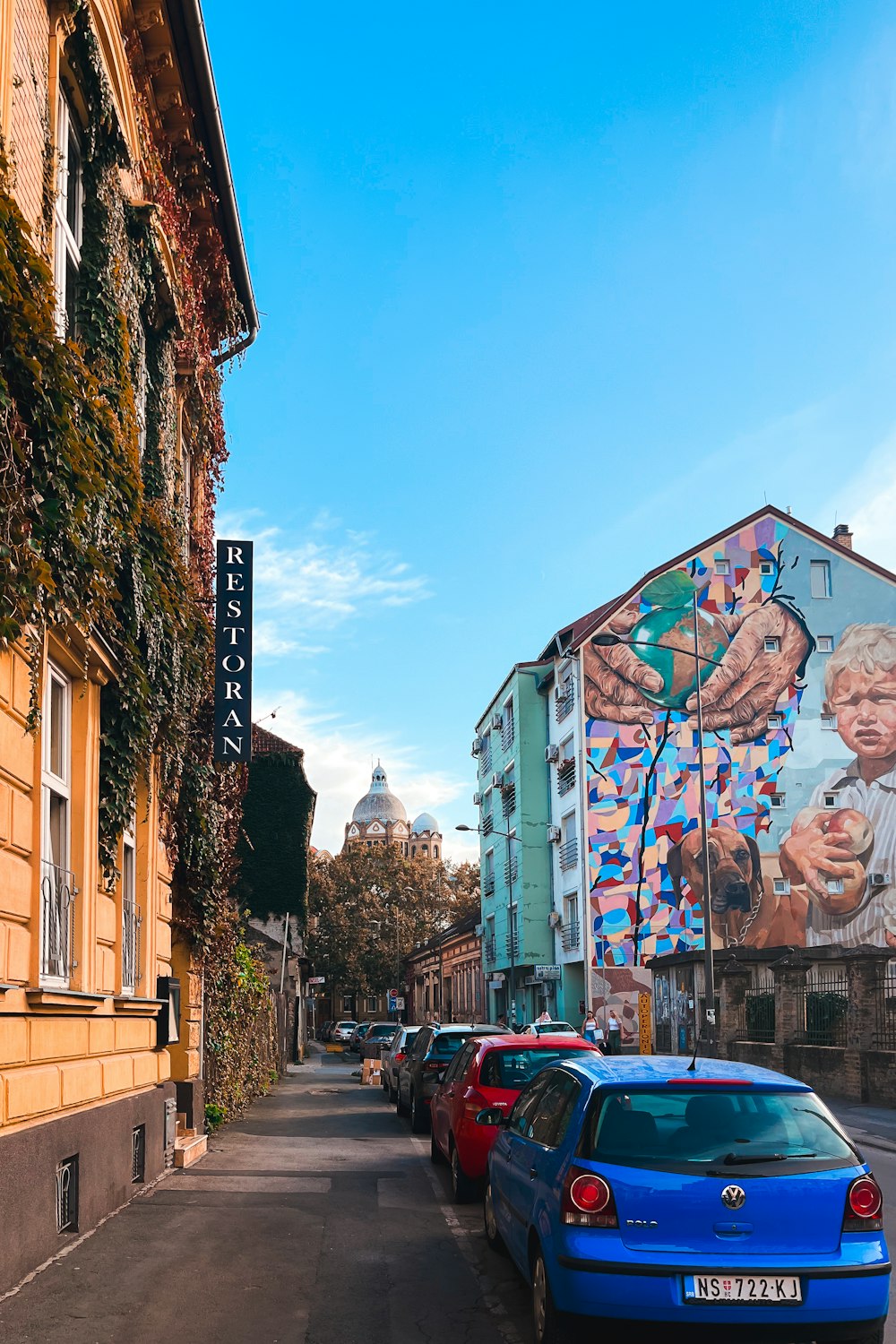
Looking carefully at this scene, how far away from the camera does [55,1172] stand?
8930 millimetres

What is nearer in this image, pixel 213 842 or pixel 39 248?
pixel 39 248

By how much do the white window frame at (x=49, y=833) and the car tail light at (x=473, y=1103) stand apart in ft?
13.0

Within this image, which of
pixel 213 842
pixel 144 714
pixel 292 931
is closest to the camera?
pixel 144 714

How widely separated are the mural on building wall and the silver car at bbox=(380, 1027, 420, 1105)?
20.4 metres

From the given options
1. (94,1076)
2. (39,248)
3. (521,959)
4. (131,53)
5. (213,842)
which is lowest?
(521,959)

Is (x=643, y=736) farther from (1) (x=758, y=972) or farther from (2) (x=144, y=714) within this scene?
(2) (x=144, y=714)

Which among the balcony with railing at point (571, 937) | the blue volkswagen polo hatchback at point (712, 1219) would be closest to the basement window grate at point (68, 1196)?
the blue volkswagen polo hatchback at point (712, 1219)

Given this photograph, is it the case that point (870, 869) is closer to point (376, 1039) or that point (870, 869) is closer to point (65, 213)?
point (376, 1039)

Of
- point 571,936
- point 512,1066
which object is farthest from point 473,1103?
point 571,936

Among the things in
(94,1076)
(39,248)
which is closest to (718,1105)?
(94,1076)

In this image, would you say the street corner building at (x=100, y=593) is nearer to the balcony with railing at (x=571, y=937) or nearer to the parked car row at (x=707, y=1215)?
the parked car row at (x=707, y=1215)

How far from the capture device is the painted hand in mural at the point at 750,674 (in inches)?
2009

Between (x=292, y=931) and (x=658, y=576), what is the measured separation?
20.1 meters

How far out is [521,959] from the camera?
5925cm
